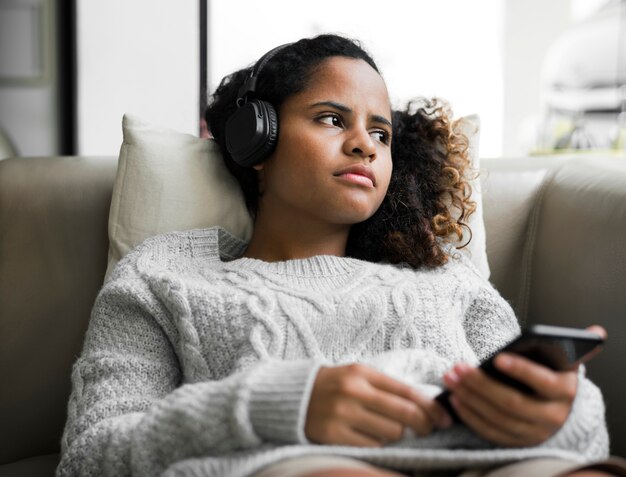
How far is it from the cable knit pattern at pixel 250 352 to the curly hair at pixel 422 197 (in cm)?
5

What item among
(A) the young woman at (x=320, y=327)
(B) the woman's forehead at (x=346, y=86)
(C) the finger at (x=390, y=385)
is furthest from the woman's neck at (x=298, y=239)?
(C) the finger at (x=390, y=385)

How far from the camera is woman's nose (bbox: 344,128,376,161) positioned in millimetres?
1103

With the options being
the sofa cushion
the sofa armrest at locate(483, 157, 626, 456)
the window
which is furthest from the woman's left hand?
the window

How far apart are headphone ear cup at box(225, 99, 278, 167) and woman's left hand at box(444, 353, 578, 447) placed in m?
0.54

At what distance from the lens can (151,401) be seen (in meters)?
0.93

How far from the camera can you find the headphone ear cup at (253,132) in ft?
3.67

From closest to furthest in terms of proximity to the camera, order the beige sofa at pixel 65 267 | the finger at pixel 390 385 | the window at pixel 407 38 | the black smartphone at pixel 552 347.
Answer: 1. the black smartphone at pixel 552 347
2. the finger at pixel 390 385
3. the beige sofa at pixel 65 267
4. the window at pixel 407 38

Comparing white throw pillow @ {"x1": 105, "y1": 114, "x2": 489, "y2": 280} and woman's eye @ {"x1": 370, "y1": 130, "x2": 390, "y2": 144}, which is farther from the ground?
woman's eye @ {"x1": 370, "y1": 130, "x2": 390, "y2": 144}

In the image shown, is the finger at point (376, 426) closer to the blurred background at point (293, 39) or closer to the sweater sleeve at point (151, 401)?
the sweater sleeve at point (151, 401)

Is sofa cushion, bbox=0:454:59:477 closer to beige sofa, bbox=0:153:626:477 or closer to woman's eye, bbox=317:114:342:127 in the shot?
beige sofa, bbox=0:153:626:477

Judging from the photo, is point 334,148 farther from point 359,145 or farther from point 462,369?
point 462,369

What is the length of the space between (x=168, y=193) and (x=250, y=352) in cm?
42

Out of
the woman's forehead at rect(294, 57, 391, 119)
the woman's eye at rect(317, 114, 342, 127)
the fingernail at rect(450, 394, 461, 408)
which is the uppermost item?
the woman's forehead at rect(294, 57, 391, 119)

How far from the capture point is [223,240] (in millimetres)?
1245
